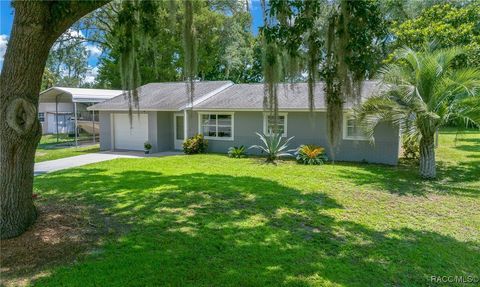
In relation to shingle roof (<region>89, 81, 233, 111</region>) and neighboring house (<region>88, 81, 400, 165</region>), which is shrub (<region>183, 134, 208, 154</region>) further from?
shingle roof (<region>89, 81, 233, 111</region>)

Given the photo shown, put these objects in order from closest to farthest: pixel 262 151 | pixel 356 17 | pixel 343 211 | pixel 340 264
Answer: pixel 340 264 → pixel 356 17 → pixel 343 211 → pixel 262 151

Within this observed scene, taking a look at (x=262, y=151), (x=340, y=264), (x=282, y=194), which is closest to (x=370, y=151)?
(x=262, y=151)

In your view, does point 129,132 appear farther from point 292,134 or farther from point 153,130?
point 292,134

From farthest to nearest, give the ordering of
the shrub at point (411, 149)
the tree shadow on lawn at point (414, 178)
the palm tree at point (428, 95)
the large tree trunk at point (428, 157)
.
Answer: the shrub at point (411, 149) → the large tree trunk at point (428, 157) → the palm tree at point (428, 95) → the tree shadow on lawn at point (414, 178)

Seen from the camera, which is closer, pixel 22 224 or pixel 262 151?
pixel 22 224

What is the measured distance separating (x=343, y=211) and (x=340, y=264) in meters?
2.57

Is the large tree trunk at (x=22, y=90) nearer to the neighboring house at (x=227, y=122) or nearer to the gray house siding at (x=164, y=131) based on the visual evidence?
the neighboring house at (x=227, y=122)

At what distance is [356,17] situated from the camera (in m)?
4.97

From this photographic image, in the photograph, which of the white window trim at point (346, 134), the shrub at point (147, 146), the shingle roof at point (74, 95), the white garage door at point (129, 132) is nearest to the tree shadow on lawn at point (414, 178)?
the white window trim at point (346, 134)

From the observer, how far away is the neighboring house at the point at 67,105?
20.0 metres

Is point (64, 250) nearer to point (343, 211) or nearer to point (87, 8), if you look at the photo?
point (87, 8)

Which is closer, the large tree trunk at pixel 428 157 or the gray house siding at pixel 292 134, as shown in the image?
the large tree trunk at pixel 428 157

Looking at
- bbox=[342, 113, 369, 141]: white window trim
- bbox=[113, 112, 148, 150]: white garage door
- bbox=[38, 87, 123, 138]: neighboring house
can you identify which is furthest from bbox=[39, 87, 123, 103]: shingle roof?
bbox=[342, 113, 369, 141]: white window trim

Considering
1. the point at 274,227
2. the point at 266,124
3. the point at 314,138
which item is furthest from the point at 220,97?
the point at 274,227
